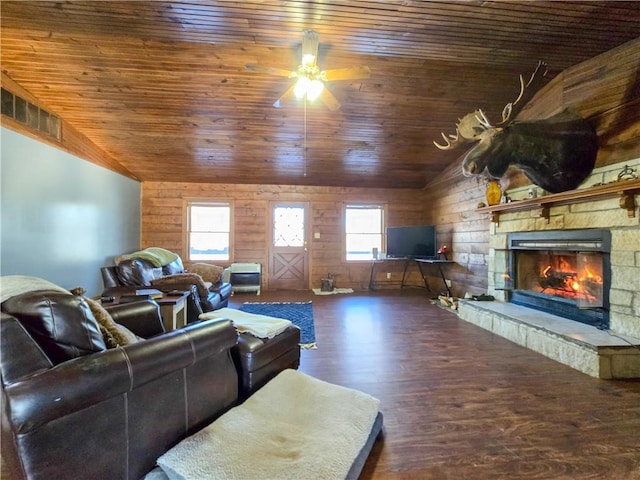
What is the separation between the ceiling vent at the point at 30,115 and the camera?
132 inches

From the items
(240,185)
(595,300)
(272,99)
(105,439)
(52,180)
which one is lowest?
(105,439)

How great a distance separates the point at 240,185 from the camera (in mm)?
6492

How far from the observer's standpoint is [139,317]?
2.06m

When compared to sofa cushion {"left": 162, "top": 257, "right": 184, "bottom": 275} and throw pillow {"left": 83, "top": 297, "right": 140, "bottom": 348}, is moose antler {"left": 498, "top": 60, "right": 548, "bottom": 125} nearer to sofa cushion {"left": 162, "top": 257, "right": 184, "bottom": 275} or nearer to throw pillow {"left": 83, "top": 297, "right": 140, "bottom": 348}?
throw pillow {"left": 83, "top": 297, "right": 140, "bottom": 348}

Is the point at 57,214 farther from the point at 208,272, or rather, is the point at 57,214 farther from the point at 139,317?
the point at 139,317

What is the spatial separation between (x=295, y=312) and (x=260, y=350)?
2.54 m

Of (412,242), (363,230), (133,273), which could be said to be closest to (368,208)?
(363,230)

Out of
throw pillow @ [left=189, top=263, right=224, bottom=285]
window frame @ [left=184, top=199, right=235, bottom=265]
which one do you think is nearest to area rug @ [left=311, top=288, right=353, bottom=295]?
window frame @ [left=184, top=199, right=235, bottom=265]

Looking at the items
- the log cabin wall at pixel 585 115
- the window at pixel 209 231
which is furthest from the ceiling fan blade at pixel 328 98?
the window at pixel 209 231

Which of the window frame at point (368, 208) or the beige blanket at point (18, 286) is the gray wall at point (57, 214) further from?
the window frame at point (368, 208)

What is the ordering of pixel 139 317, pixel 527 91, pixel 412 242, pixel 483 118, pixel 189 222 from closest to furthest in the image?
pixel 139 317, pixel 483 118, pixel 527 91, pixel 412 242, pixel 189 222

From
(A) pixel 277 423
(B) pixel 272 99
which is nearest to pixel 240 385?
(A) pixel 277 423

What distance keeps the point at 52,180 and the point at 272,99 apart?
118 inches

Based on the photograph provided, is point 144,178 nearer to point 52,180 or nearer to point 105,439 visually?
point 52,180
